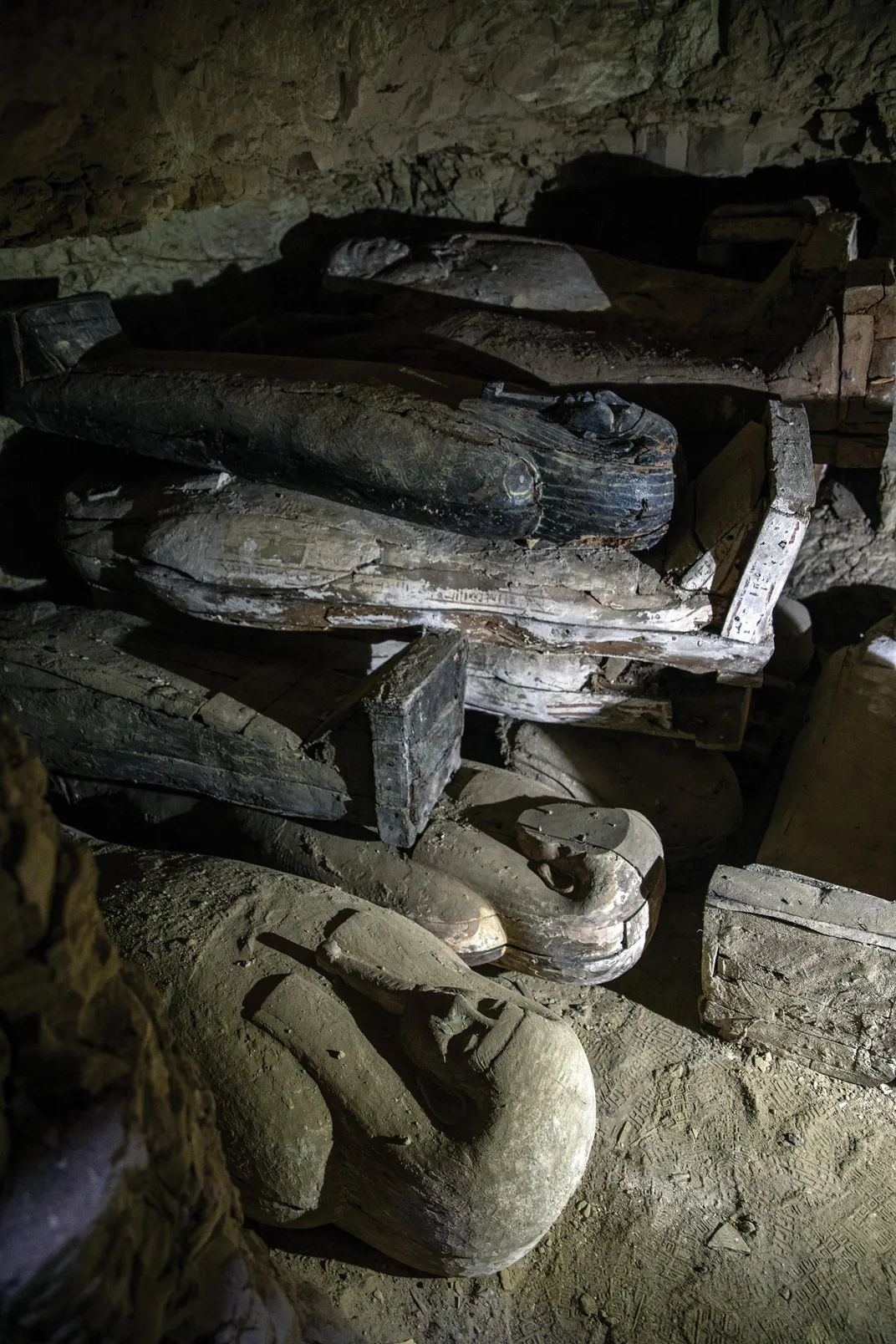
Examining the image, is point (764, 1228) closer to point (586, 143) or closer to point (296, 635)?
point (296, 635)

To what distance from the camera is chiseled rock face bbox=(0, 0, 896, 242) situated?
108 inches

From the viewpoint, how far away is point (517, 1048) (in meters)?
1.99

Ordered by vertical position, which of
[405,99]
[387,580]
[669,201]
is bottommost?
[387,580]

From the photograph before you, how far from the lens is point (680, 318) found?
3.83 metres

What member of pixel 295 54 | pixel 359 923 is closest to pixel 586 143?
pixel 295 54

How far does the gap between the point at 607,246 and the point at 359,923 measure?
141 inches

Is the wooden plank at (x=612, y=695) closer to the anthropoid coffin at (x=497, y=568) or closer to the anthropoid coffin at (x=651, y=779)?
the anthropoid coffin at (x=497, y=568)

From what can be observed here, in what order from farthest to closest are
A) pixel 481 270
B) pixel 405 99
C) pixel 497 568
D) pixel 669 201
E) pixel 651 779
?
1. pixel 669 201
2. pixel 481 270
3. pixel 405 99
4. pixel 651 779
5. pixel 497 568

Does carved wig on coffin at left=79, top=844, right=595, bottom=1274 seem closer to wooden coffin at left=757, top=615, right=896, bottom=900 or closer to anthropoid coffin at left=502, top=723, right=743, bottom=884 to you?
anthropoid coffin at left=502, top=723, right=743, bottom=884

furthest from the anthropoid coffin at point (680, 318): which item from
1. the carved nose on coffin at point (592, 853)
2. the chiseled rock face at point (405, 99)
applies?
the carved nose on coffin at point (592, 853)

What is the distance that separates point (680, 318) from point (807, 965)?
2591 mm

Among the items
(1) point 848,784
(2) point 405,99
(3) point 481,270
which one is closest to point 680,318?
(3) point 481,270

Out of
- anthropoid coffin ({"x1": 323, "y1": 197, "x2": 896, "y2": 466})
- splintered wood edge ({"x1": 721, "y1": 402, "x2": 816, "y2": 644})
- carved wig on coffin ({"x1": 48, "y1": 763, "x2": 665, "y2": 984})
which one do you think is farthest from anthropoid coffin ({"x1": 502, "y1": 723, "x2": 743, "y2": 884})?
anthropoid coffin ({"x1": 323, "y1": 197, "x2": 896, "y2": 466})

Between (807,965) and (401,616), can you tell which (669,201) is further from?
(807,965)
